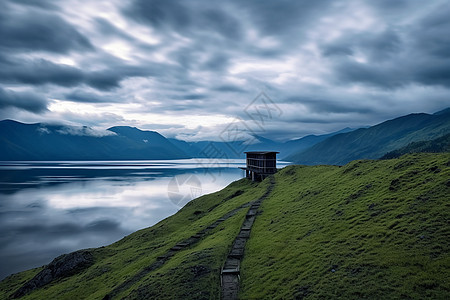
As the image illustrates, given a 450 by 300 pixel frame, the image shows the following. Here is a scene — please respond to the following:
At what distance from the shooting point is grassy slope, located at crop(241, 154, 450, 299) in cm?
1484

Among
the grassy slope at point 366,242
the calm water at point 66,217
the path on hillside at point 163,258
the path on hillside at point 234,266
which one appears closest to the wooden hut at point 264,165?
the calm water at point 66,217

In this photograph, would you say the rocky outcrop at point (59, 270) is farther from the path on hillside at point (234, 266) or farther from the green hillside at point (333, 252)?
the path on hillside at point (234, 266)

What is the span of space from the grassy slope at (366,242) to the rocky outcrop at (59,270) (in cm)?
2753

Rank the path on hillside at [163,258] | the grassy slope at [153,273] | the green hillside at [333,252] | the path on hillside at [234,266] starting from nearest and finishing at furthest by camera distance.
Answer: the green hillside at [333,252]
the path on hillside at [234,266]
the grassy slope at [153,273]
the path on hillside at [163,258]

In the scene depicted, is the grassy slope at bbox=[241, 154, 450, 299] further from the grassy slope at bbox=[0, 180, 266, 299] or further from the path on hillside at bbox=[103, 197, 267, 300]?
the path on hillside at bbox=[103, 197, 267, 300]

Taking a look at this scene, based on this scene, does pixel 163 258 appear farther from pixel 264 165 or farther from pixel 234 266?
pixel 264 165

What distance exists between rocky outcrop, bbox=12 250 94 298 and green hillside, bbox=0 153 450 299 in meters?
0.87

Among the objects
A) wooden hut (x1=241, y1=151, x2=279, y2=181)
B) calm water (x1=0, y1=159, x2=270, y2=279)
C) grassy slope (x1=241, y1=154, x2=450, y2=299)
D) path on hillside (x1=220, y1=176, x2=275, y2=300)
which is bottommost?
calm water (x1=0, y1=159, x2=270, y2=279)

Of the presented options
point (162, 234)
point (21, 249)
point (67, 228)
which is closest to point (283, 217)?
point (162, 234)

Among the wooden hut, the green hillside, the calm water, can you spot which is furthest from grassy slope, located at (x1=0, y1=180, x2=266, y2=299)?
the wooden hut

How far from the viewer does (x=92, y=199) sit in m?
139

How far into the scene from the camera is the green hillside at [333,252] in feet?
50.3

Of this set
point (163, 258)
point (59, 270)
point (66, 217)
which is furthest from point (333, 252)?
point (66, 217)

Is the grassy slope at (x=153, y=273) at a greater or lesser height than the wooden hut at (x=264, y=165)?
lesser
